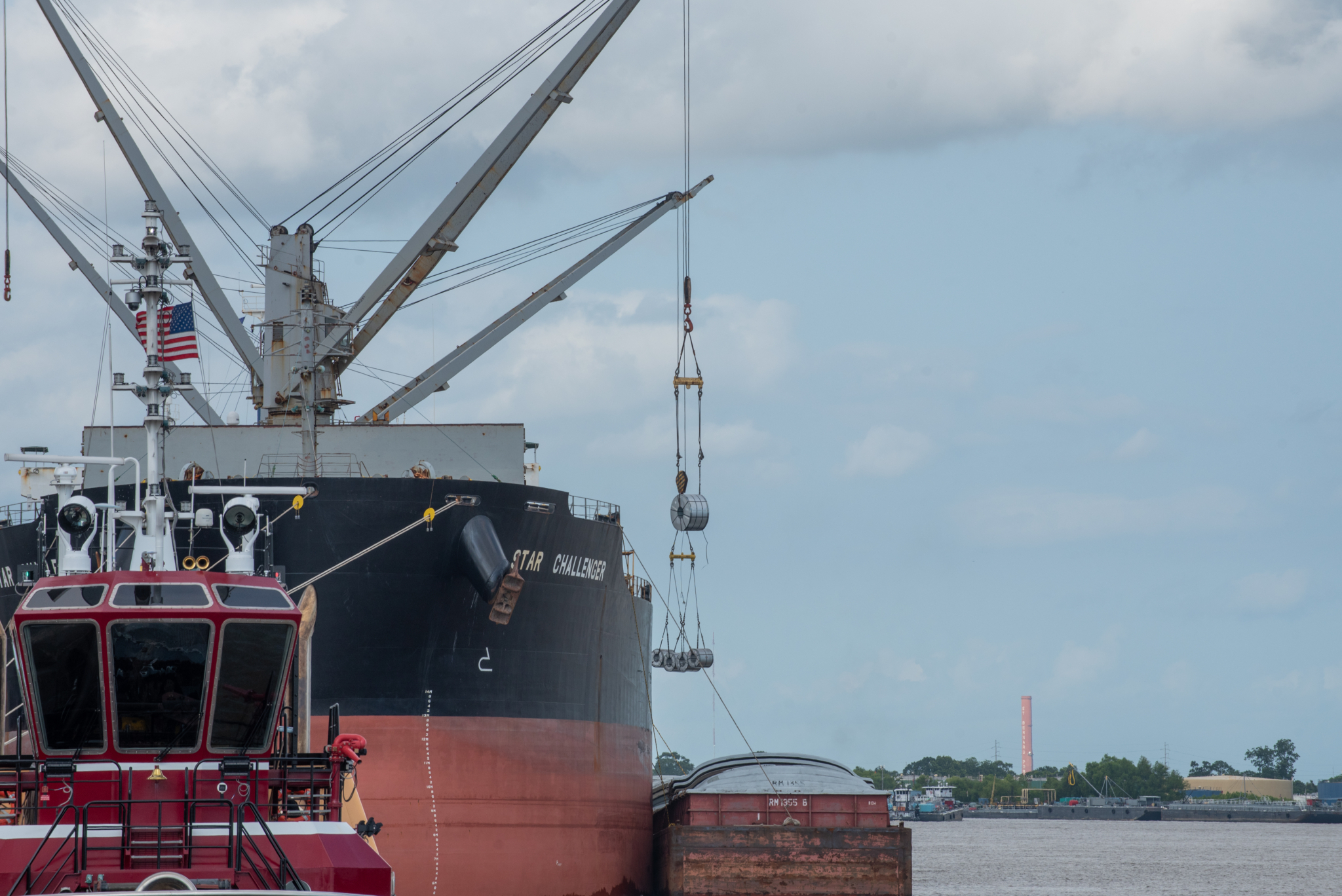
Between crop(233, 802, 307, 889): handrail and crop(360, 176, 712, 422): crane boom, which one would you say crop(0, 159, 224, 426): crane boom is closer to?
crop(360, 176, 712, 422): crane boom

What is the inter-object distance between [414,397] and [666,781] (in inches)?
485

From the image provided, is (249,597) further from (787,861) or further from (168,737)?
(787,861)

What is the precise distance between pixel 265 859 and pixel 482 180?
24.8 meters

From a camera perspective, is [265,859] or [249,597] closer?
[265,859]

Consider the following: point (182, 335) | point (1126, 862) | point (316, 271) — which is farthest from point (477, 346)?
point (1126, 862)

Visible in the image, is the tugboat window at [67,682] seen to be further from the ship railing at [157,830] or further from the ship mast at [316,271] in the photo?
the ship mast at [316,271]

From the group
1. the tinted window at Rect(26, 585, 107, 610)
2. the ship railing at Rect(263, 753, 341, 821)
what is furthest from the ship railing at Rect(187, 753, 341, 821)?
the tinted window at Rect(26, 585, 107, 610)

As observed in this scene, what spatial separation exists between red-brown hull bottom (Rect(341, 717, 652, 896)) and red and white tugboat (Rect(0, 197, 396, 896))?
14.4m

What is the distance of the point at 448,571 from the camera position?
27.8m

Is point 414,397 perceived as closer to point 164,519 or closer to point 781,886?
point 781,886

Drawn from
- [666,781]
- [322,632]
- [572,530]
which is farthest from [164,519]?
[666,781]

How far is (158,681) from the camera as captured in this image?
38.1ft

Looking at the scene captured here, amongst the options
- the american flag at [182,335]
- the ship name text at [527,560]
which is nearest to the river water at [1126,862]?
the ship name text at [527,560]

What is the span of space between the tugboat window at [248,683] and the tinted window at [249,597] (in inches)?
5.2
